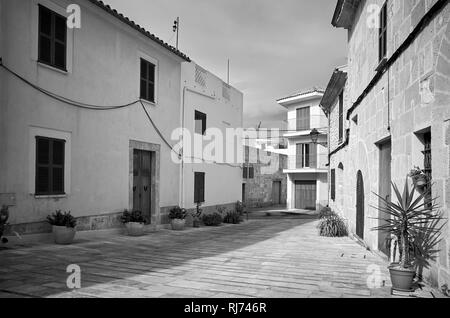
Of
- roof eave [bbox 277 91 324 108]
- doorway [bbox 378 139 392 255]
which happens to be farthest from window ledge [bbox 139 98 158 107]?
roof eave [bbox 277 91 324 108]

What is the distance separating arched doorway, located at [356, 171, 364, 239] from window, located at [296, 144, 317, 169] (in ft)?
67.7

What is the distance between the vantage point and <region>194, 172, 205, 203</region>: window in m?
15.3

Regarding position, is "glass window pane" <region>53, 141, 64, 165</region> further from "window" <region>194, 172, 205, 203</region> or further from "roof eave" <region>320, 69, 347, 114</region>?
"roof eave" <region>320, 69, 347, 114</region>

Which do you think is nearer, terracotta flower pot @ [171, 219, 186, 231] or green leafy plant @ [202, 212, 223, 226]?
terracotta flower pot @ [171, 219, 186, 231]

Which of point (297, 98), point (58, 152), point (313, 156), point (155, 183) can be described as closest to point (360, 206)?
point (155, 183)

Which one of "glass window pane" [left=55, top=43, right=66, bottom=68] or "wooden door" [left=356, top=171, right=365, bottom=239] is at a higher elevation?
"glass window pane" [left=55, top=43, right=66, bottom=68]

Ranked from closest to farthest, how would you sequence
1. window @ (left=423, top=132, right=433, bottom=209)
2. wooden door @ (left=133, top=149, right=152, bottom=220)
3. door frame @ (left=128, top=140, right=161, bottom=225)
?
window @ (left=423, top=132, right=433, bottom=209), wooden door @ (left=133, top=149, right=152, bottom=220), door frame @ (left=128, top=140, right=161, bottom=225)
